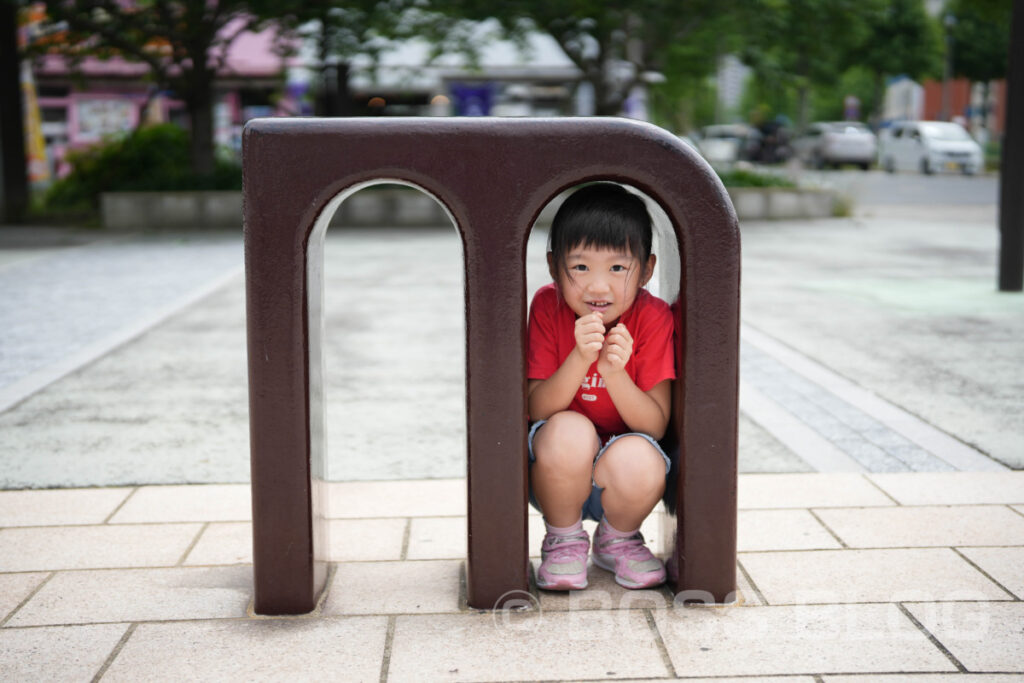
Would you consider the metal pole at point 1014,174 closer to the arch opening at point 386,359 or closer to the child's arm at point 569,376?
the arch opening at point 386,359

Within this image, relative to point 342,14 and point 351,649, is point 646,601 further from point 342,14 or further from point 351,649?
point 342,14

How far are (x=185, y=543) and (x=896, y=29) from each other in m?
51.3

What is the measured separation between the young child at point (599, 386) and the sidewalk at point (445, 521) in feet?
0.46

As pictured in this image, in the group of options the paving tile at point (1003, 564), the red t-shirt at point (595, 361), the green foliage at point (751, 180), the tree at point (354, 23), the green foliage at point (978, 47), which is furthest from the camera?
the green foliage at point (978, 47)

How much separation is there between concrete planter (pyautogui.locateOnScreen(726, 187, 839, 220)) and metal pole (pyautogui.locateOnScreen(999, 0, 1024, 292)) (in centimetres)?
749

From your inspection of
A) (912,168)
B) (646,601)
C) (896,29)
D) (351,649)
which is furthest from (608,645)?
(896,29)

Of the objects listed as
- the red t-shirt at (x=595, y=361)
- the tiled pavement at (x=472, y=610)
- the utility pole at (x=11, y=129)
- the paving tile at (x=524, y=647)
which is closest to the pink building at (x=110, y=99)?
the utility pole at (x=11, y=129)

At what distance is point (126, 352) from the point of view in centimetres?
657

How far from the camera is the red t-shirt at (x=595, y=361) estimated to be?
280cm

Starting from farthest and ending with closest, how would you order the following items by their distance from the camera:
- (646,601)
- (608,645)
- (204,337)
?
(204,337)
(646,601)
(608,645)

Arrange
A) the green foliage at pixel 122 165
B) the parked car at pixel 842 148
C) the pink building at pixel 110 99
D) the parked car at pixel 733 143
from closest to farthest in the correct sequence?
the green foliage at pixel 122 165 → the pink building at pixel 110 99 → the parked car at pixel 842 148 → the parked car at pixel 733 143

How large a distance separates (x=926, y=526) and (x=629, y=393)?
1287 millimetres

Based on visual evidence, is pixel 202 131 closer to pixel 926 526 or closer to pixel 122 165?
pixel 122 165

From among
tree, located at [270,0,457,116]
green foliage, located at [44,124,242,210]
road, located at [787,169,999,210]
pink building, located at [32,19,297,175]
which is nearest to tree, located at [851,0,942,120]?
road, located at [787,169,999,210]
